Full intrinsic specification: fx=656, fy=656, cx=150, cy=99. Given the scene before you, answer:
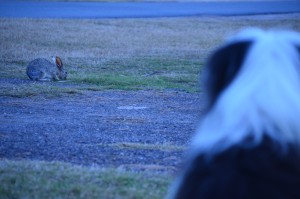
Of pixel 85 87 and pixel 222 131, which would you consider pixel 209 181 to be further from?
pixel 85 87

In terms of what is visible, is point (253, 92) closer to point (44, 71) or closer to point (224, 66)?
point (224, 66)

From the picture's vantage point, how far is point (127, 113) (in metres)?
10.6

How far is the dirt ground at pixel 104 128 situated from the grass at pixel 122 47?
1167 mm

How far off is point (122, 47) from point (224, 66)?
66.3 feet

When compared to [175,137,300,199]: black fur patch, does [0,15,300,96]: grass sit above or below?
above

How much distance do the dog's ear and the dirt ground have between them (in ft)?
8.76

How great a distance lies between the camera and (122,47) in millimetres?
22766

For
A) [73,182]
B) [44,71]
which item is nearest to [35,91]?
[44,71]

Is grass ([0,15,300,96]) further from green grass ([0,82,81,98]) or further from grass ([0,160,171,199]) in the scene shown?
grass ([0,160,171,199])

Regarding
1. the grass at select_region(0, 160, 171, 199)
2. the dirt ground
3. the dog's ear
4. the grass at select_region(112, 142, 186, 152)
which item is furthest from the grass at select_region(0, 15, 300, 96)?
the dog's ear

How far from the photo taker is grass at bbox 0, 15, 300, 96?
15203 millimetres

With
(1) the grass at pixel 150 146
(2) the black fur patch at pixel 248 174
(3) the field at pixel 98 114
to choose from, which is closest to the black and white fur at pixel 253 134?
(2) the black fur patch at pixel 248 174

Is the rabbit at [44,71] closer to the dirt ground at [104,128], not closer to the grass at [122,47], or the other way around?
the grass at [122,47]

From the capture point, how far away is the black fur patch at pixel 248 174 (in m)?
2.38
